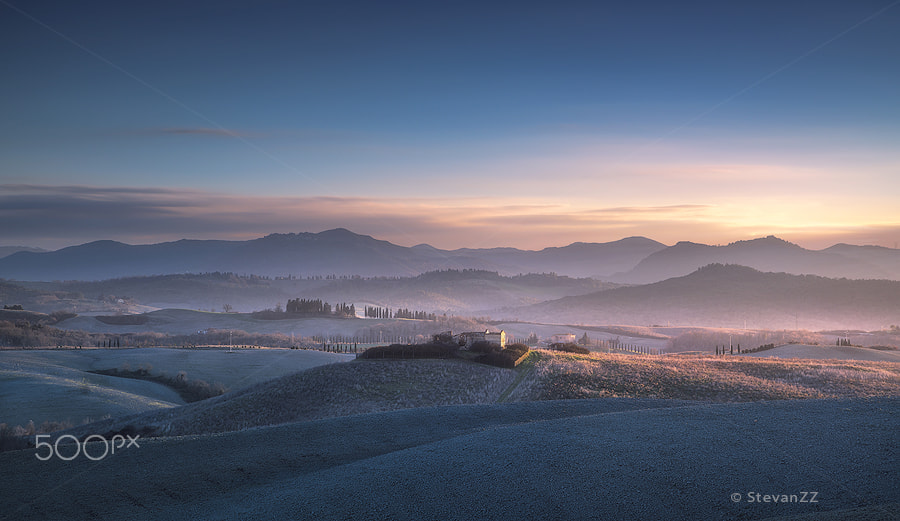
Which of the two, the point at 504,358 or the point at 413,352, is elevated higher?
the point at 413,352

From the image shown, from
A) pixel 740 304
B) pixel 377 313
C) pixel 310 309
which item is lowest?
pixel 377 313

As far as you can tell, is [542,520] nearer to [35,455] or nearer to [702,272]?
[35,455]

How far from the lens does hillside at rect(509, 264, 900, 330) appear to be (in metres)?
109

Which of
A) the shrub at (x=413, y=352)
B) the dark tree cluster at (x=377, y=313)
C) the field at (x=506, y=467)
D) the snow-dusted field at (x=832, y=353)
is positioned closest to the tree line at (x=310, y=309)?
the dark tree cluster at (x=377, y=313)

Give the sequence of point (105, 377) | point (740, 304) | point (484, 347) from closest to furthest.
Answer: point (484, 347) < point (105, 377) < point (740, 304)

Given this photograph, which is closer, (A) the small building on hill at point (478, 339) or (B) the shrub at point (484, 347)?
(B) the shrub at point (484, 347)

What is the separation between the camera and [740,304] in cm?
12406

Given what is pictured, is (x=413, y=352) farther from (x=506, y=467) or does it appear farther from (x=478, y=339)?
(x=506, y=467)

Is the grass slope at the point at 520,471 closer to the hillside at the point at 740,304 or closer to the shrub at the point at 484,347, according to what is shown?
the shrub at the point at 484,347

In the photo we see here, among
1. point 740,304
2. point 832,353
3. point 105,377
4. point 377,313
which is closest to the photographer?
point 105,377

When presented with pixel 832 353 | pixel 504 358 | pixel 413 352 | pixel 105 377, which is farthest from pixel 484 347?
pixel 832 353

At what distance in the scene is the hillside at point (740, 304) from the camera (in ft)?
357

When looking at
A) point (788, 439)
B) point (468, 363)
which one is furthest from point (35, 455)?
point (468, 363)

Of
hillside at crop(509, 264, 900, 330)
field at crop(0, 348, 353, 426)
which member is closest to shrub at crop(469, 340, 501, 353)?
field at crop(0, 348, 353, 426)
